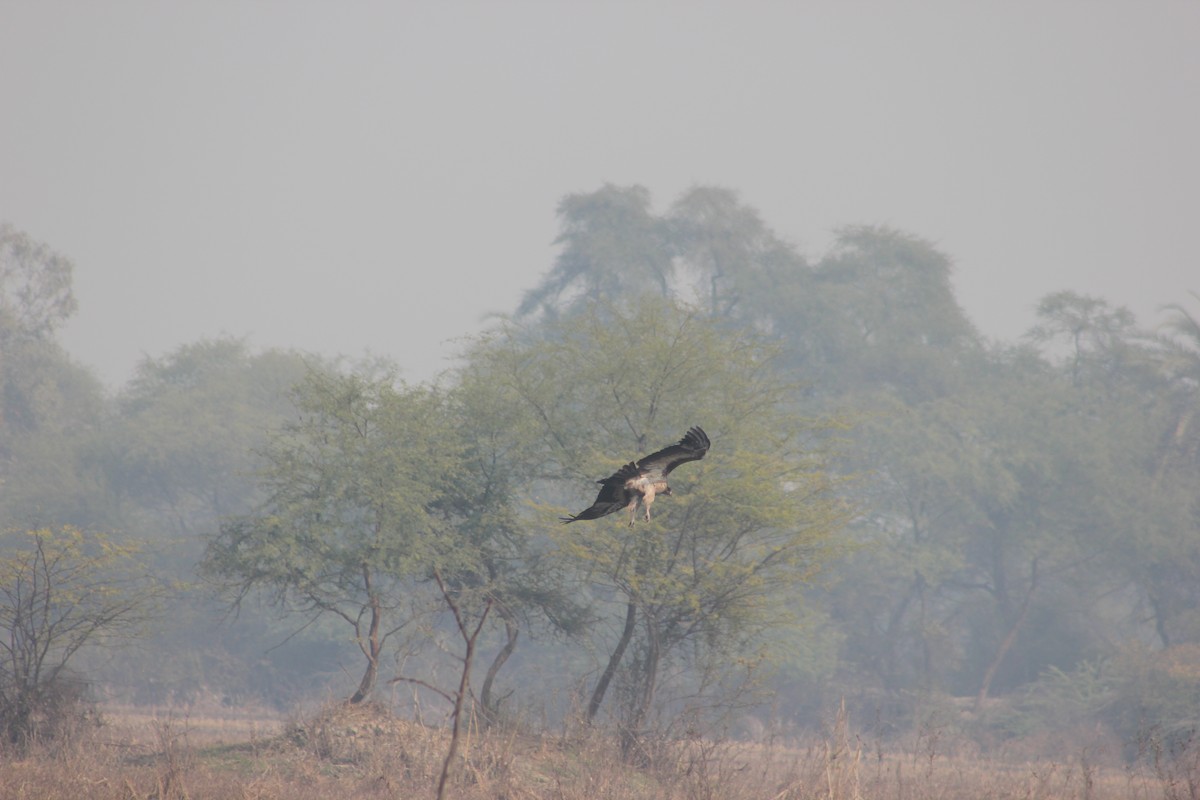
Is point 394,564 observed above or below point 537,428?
below

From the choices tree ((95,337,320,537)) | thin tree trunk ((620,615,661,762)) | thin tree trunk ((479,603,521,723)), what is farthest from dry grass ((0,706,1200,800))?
tree ((95,337,320,537))

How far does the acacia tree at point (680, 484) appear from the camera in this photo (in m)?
20.7

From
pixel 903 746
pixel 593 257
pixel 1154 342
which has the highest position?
pixel 593 257

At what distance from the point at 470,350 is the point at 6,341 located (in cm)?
4243

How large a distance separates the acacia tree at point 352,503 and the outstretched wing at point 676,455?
1272 centimetres

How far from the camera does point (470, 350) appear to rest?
86.9ft

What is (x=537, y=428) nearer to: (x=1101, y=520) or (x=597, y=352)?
(x=597, y=352)

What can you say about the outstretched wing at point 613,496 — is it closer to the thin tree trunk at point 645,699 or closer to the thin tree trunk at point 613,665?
the thin tree trunk at point 645,699

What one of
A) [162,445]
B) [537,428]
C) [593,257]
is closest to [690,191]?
[593,257]

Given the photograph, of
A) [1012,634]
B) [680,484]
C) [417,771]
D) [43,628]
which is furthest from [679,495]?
[1012,634]

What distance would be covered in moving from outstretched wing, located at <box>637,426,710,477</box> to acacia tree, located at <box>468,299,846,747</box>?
9.93 metres

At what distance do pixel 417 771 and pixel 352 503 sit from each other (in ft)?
26.3

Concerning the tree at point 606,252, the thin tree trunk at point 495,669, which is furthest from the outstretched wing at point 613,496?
the tree at point 606,252

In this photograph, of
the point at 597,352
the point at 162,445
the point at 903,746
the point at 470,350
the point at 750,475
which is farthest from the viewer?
the point at 162,445
